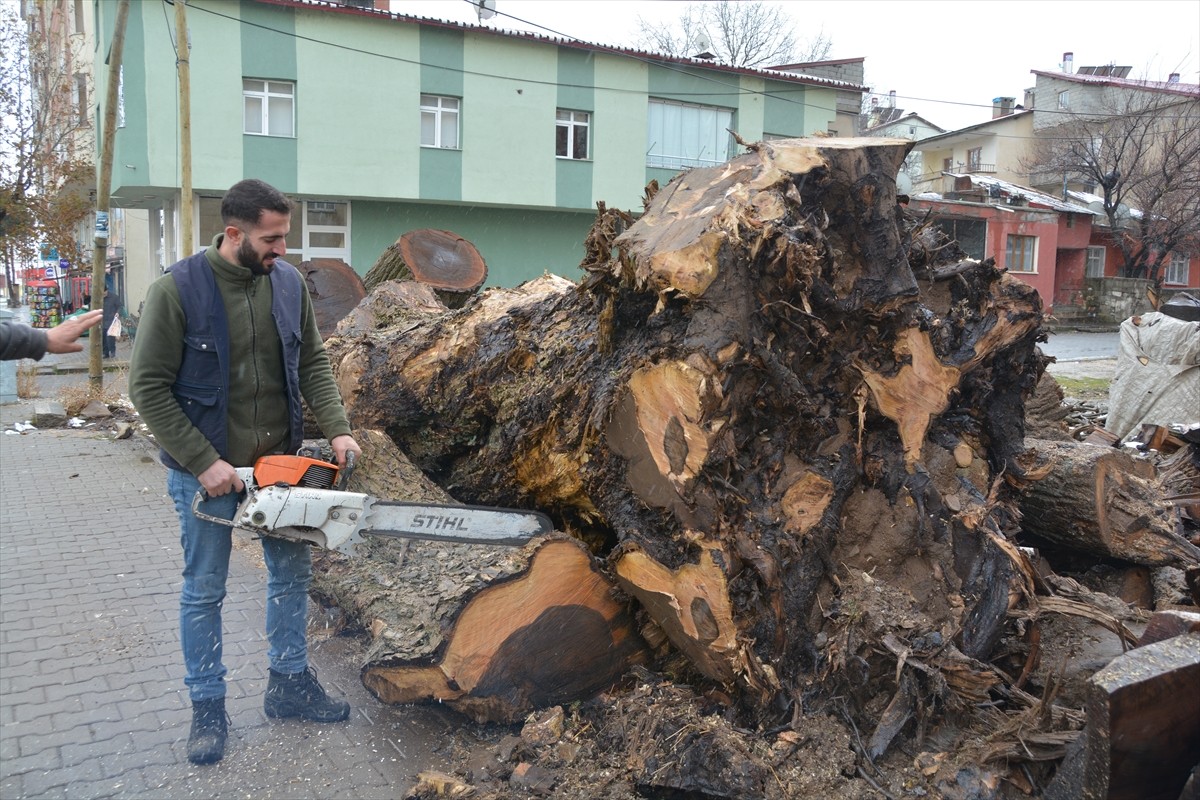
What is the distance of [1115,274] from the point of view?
1359 inches

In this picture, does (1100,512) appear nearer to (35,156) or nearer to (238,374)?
(238,374)

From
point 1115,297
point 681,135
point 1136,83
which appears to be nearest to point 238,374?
point 681,135

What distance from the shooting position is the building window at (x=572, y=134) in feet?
73.9

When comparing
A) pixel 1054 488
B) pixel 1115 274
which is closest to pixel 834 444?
pixel 1054 488

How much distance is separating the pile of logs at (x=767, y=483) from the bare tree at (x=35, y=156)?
1927cm

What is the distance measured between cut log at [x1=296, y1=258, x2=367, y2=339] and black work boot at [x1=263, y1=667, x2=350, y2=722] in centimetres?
569

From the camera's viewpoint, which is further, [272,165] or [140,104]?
[272,165]

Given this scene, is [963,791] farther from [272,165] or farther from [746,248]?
[272,165]

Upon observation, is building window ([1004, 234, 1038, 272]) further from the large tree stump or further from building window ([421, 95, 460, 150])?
the large tree stump

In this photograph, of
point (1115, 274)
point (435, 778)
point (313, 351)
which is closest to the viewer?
point (435, 778)

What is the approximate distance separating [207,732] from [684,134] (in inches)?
898

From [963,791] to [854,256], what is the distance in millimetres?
1807

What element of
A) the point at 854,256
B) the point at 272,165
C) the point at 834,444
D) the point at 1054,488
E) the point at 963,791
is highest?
the point at 272,165

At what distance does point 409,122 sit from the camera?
808 inches
